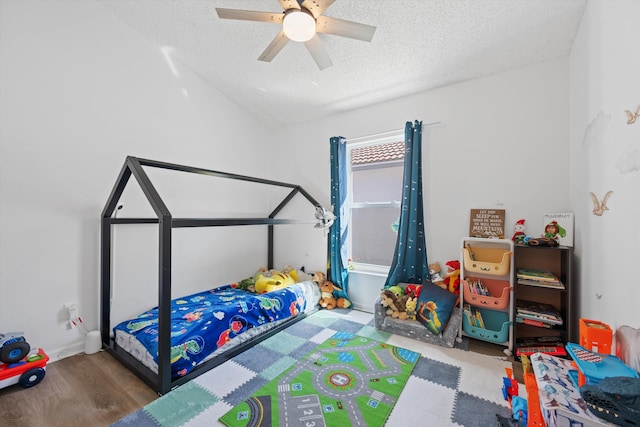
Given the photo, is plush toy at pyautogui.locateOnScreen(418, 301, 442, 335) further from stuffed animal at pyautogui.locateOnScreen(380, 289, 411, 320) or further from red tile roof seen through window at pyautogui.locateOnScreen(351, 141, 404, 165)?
red tile roof seen through window at pyautogui.locateOnScreen(351, 141, 404, 165)

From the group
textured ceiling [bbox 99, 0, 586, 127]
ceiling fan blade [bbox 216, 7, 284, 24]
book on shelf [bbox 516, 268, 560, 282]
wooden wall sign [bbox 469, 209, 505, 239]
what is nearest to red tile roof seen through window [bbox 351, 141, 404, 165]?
textured ceiling [bbox 99, 0, 586, 127]

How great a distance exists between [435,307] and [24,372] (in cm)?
302

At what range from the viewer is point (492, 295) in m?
2.31

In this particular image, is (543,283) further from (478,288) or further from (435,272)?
(435,272)

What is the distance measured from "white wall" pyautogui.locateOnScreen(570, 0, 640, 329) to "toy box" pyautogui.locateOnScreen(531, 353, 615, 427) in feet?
A: 1.19

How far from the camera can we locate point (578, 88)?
1912mm

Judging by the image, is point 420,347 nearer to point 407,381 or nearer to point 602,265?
point 407,381

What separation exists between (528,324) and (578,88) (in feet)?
5.99

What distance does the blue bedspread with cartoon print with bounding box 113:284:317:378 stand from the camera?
181 cm

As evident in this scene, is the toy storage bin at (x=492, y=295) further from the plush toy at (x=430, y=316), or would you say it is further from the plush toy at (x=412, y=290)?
the plush toy at (x=412, y=290)

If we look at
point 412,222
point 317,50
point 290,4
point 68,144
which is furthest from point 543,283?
point 68,144

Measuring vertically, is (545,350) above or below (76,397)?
above

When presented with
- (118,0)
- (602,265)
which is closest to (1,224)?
(118,0)

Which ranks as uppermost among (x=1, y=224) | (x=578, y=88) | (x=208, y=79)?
(x=208, y=79)
